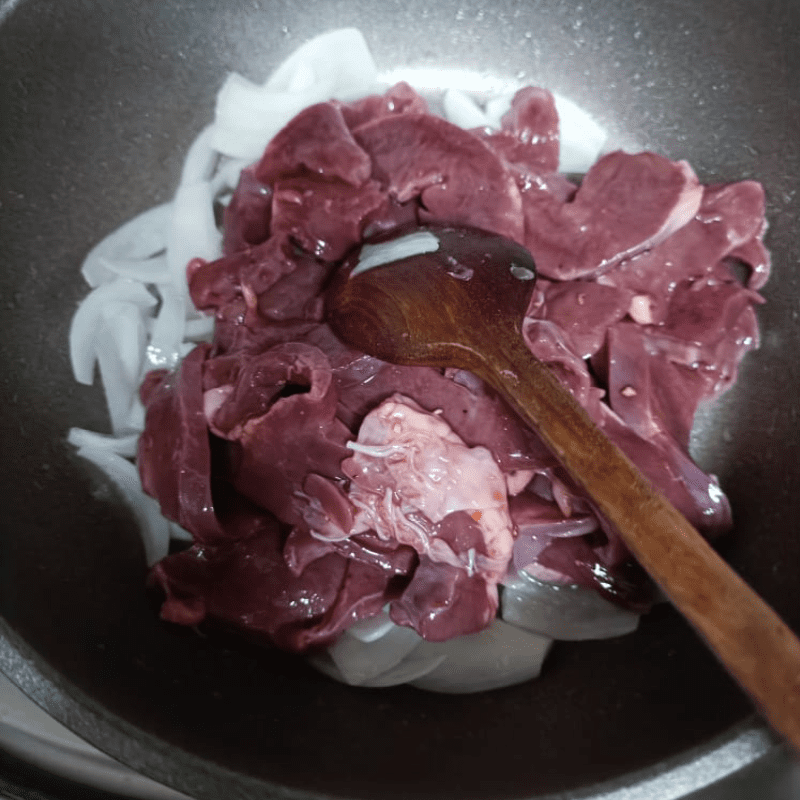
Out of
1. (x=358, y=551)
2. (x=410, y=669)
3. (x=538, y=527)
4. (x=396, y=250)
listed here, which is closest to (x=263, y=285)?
(x=396, y=250)

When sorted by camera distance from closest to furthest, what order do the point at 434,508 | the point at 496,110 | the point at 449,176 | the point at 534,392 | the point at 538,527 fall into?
1. the point at 534,392
2. the point at 434,508
3. the point at 538,527
4. the point at 449,176
5. the point at 496,110

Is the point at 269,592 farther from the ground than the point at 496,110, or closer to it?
closer to it

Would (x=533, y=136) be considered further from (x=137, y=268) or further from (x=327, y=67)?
(x=137, y=268)

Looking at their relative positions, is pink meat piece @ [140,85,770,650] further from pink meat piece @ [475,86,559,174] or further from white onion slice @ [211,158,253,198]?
white onion slice @ [211,158,253,198]

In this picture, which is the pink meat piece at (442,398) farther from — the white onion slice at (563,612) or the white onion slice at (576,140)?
the white onion slice at (576,140)

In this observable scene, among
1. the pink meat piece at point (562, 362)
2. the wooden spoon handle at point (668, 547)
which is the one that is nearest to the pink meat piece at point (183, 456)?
the wooden spoon handle at point (668, 547)

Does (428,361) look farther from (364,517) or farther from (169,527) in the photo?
(169,527)

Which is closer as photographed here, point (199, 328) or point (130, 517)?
point (130, 517)
